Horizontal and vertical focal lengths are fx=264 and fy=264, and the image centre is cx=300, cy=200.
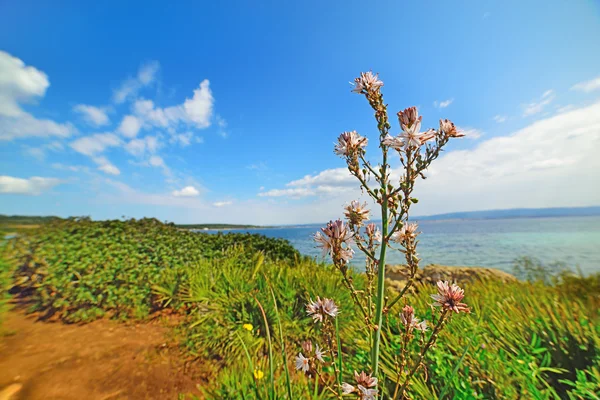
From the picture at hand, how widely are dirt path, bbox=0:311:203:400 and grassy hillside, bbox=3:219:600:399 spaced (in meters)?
0.34

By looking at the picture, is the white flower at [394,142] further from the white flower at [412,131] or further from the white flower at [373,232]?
the white flower at [373,232]

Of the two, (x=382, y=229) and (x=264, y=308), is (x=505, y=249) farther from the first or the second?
(x=382, y=229)

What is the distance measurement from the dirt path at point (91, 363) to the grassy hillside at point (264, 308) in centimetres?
34

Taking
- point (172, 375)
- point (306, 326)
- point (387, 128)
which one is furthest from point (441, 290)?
point (172, 375)

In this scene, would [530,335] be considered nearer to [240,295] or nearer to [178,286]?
[240,295]

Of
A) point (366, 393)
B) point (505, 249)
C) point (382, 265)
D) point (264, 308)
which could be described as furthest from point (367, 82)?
point (505, 249)

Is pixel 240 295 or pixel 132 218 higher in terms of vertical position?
pixel 132 218

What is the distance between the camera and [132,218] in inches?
263

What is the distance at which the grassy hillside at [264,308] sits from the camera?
1970 mm

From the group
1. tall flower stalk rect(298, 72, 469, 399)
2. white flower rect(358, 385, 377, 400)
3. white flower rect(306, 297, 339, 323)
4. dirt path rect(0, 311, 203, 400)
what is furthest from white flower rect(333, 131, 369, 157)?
dirt path rect(0, 311, 203, 400)

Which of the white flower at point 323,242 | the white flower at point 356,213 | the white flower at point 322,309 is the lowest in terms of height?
the white flower at point 322,309

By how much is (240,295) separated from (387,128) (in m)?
3.60

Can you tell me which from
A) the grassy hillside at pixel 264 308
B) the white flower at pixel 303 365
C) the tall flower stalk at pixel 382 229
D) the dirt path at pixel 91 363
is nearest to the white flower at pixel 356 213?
the tall flower stalk at pixel 382 229

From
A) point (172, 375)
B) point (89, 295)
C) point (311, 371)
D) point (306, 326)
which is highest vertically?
point (311, 371)
